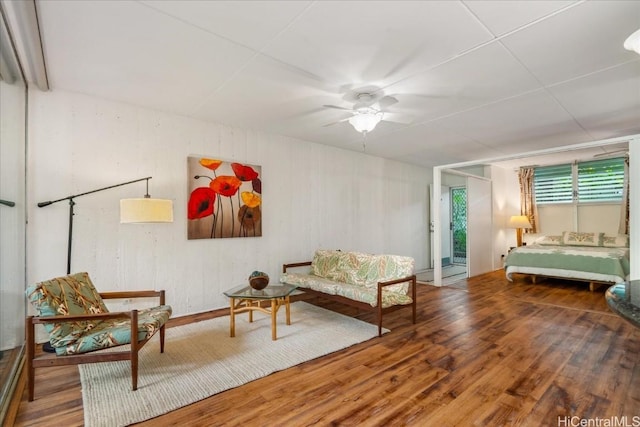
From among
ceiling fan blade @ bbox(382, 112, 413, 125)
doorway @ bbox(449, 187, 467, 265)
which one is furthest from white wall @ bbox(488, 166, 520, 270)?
ceiling fan blade @ bbox(382, 112, 413, 125)

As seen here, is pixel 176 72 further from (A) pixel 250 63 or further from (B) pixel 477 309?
(B) pixel 477 309

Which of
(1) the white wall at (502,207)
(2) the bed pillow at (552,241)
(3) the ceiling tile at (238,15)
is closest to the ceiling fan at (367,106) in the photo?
(3) the ceiling tile at (238,15)

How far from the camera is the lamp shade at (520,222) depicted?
7.06 meters

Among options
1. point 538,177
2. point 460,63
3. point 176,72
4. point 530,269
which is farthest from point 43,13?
point 538,177

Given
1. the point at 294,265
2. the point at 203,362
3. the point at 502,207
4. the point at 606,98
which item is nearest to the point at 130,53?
the point at 203,362

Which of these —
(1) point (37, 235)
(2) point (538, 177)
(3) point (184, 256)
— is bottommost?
(3) point (184, 256)

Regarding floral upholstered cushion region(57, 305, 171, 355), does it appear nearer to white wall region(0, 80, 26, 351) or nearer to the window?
white wall region(0, 80, 26, 351)

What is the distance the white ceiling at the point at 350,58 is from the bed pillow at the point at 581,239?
2828mm

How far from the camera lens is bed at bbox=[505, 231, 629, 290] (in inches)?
191

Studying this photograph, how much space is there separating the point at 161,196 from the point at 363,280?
2741 millimetres

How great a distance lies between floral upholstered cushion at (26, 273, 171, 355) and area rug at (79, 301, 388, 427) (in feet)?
1.15

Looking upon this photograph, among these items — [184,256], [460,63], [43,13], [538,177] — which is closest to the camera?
[43,13]

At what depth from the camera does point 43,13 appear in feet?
6.37

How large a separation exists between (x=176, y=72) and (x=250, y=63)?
73 cm
